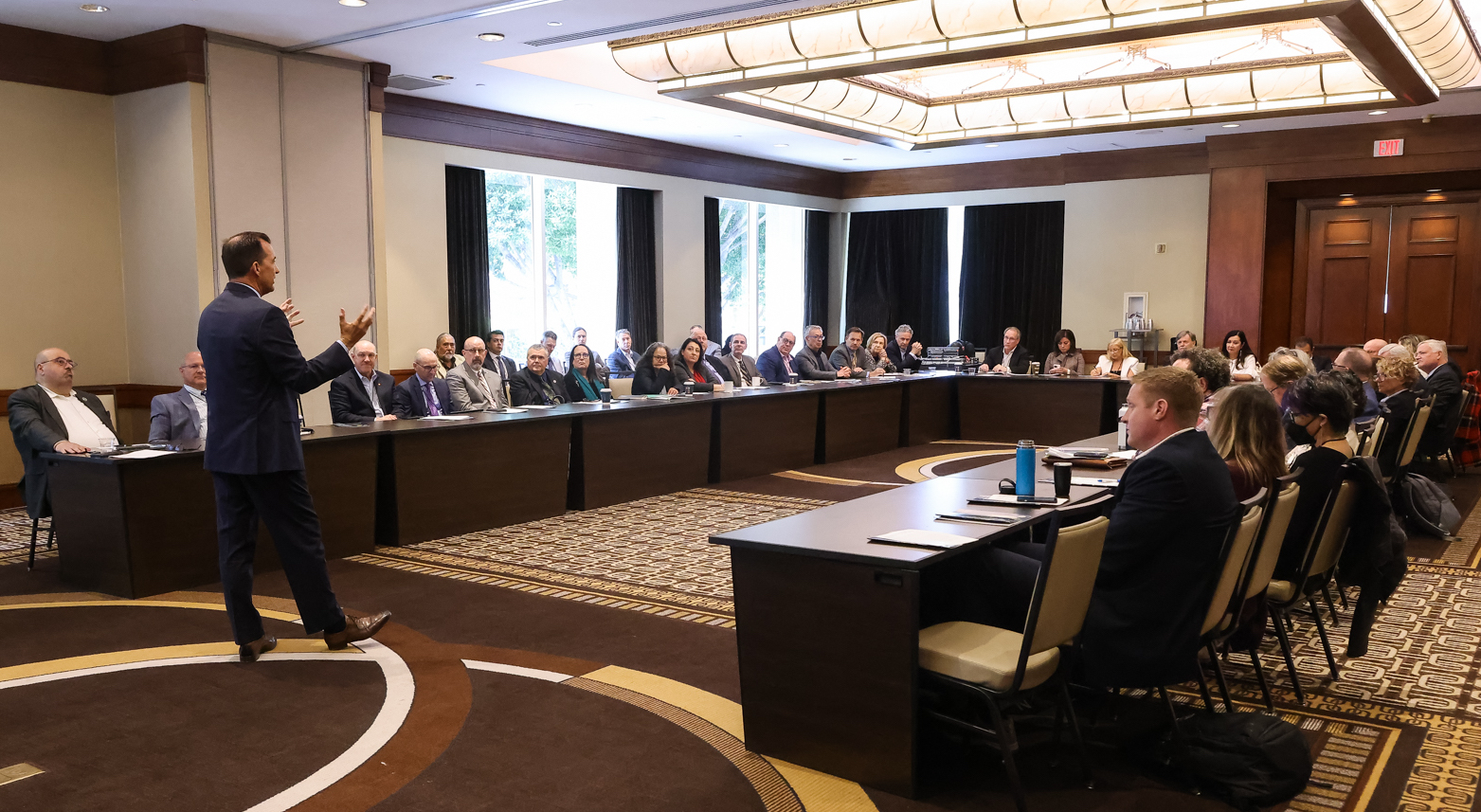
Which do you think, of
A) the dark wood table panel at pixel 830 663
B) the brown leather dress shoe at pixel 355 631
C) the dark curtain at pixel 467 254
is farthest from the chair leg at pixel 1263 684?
the dark curtain at pixel 467 254

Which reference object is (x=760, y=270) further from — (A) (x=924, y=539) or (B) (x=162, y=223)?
(A) (x=924, y=539)

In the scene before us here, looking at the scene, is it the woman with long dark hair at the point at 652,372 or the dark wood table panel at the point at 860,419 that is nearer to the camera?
the woman with long dark hair at the point at 652,372

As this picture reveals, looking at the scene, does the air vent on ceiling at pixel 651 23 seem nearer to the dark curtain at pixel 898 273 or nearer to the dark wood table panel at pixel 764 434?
the dark wood table panel at pixel 764 434

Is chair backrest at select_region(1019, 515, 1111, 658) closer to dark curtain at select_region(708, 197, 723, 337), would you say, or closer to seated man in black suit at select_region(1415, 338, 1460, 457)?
seated man in black suit at select_region(1415, 338, 1460, 457)

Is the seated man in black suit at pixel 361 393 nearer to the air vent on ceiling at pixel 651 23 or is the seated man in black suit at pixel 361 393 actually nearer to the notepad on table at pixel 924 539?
the air vent on ceiling at pixel 651 23

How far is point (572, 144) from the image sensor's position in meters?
12.1

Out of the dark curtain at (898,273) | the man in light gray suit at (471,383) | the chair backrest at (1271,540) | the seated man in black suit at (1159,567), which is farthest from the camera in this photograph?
the dark curtain at (898,273)

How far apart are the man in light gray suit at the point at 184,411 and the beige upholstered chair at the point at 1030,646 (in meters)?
4.93

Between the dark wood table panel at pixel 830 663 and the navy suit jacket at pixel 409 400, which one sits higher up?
the navy suit jacket at pixel 409 400

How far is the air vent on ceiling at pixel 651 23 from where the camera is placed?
695 centimetres

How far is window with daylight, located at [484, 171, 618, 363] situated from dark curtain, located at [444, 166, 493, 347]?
290 mm

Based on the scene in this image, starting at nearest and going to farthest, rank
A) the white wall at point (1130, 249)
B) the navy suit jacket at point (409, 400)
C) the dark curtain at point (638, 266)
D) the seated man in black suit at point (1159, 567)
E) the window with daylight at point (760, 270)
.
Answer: the seated man in black suit at point (1159, 567), the navy suit jacket at point (409, 400), the dark curtain at point (638, 266), the white wall at point (1130, 249), the window with daylight at point (760, 270)

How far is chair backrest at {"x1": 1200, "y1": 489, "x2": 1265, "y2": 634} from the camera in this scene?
336 centimetres

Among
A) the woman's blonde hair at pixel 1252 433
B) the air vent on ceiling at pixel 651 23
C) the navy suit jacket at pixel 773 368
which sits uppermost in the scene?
the air vent on ceiling at pixel 651 23
